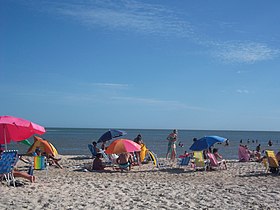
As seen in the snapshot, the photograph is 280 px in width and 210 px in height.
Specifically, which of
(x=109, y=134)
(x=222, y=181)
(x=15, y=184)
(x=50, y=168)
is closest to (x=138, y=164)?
(x=109, y=134)

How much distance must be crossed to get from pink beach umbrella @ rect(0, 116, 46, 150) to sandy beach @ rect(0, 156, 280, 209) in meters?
1.17

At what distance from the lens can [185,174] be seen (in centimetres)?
1152

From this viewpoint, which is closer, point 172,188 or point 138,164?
point 172,188

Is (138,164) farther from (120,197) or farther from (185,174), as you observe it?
(120,197)

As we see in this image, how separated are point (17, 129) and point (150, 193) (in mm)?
4066

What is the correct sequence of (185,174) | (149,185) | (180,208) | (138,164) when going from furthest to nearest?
(138,164), (185,174), (149,185), (180,208)

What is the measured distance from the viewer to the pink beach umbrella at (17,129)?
8.74 metres

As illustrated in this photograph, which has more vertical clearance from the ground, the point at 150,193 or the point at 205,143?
the point at 205,143

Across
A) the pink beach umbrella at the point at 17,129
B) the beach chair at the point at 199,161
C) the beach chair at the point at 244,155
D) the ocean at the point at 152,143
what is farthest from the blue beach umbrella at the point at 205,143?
the ocean at the point at 152,143

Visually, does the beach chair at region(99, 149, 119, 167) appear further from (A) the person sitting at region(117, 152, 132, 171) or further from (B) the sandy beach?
(B) the sandy beach

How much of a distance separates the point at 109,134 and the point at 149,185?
6.53 m

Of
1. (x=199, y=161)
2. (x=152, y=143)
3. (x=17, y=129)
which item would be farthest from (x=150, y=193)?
(x=152, y=143)

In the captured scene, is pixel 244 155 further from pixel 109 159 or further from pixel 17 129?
pixel 17 129

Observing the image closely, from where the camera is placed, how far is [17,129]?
9430mm
